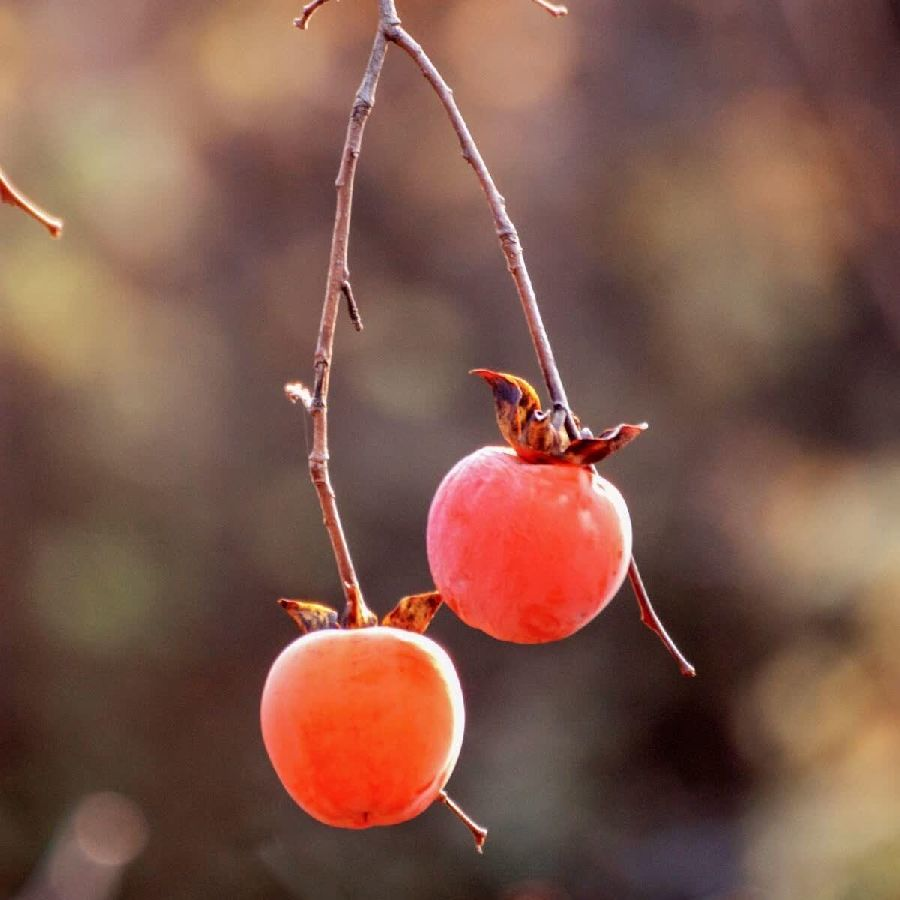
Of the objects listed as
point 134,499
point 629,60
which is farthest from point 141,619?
point 629,60

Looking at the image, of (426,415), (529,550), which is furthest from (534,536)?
(426,415)

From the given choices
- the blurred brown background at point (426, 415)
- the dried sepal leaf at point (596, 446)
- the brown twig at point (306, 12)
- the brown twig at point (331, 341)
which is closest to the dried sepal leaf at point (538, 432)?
the dried sepal leaf at point (596, 446)

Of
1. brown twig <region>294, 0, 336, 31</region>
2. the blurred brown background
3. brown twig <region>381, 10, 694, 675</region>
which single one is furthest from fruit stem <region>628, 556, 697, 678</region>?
the blurred brown background

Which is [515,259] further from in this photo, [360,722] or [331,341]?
[360,722]

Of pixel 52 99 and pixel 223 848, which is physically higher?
pixel 52 99

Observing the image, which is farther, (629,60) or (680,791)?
(629,60)

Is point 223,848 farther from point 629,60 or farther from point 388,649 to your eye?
point 388,649

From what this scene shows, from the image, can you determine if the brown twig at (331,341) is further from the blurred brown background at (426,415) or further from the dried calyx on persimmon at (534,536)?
the blurred brown background at (426,415)
